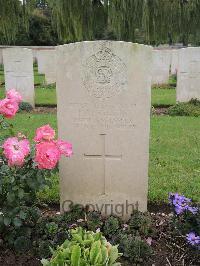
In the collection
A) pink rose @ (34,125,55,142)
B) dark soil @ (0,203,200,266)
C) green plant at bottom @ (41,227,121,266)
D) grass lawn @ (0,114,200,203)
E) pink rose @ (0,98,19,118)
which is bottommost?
dark soil @ (0,203,200,266)

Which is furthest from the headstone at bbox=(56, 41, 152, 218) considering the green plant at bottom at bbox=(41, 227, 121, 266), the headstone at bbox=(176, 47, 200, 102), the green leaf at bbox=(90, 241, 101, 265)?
the headstone at bbox=(176, 47, 200, 102)

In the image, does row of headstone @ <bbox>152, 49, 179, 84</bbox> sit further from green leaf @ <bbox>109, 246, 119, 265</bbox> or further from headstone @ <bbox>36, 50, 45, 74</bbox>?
green leaf @ <bbox>109, 246, 119, 265</bbox>

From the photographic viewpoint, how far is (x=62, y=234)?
284 cm

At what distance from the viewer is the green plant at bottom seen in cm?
213

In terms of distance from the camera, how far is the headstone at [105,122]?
3.13 m

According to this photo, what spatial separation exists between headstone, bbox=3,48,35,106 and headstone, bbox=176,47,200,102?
3.45 meters

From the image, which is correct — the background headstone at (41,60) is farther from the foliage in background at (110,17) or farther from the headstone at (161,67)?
the foliage in background at (110,17)

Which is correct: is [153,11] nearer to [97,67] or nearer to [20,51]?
[20,51]

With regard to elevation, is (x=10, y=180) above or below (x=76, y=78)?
below

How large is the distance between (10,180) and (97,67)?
1.10m

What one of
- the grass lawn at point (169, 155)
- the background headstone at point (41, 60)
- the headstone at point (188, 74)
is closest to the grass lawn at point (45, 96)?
the grass lawn at point (169, 155)

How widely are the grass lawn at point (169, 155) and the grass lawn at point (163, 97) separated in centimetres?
188

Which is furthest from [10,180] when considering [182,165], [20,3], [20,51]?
[20,3]

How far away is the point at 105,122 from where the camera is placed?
326cm
